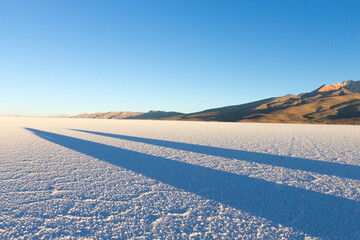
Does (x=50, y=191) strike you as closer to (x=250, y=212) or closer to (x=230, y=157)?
(x=250, y=212)

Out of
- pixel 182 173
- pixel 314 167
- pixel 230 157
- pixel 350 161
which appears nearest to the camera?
pixel 182 173

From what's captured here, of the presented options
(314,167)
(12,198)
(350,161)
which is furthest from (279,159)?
(12,198)

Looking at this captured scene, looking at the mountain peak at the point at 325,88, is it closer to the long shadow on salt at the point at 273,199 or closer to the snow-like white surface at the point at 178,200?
the snow-like white surface at the point at 178,200

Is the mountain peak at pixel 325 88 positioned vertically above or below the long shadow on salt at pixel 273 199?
above

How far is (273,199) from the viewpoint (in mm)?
3953

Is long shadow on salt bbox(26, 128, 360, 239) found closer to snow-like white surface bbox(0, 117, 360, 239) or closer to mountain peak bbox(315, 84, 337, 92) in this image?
snow-like white surface bbox(0, 117, 360, 239)

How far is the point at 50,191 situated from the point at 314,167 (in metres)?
7.07

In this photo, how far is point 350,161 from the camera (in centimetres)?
751

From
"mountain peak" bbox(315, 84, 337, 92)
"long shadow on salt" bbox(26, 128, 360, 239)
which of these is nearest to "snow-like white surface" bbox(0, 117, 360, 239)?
"long shadow on salt" bbox(26, 128, 360, 239)

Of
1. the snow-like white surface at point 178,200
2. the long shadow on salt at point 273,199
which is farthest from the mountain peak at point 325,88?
the long shadow on salt at point 273,199

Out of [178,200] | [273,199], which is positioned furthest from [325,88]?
[178,200]

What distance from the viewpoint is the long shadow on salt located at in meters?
3.05

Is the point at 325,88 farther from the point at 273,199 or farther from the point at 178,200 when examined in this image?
the point at 178,200

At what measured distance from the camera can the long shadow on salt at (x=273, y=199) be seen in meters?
3.05
